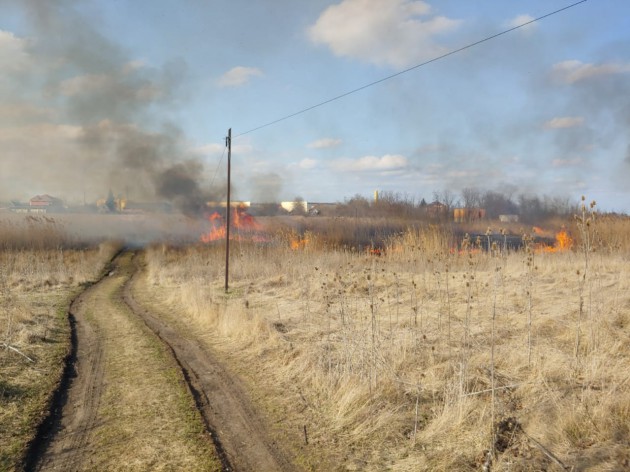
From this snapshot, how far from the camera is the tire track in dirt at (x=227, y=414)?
4.33 m

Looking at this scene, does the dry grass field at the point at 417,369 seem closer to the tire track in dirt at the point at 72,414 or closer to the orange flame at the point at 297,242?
the tire track in dirt at the point at 72,414

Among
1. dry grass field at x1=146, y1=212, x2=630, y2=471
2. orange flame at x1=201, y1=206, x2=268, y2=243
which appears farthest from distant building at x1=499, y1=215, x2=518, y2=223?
dry grass field at x1=146, y1=212, x2=630, y2=471

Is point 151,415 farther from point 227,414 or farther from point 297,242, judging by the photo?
point 297,242

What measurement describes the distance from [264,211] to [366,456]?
43440 millimetres

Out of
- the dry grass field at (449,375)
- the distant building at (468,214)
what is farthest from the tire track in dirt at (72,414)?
the distant building at (468,214)

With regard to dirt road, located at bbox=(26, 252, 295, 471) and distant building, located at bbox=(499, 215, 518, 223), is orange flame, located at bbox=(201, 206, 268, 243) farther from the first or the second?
dirt road, located at bbox=(26, 252, 295, 471)

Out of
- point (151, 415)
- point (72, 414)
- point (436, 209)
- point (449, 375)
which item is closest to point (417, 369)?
point (449, 375)

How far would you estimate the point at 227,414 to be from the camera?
17.8 ft

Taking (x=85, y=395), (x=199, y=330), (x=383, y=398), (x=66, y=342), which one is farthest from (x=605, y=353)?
(x=66, y=342)

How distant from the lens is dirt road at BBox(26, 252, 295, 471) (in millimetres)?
4312

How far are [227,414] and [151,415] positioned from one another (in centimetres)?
85

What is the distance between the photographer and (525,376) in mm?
5527

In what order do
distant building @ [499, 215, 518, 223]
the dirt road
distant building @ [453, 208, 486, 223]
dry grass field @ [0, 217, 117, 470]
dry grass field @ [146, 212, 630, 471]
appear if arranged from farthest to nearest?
distant building @ [453, 208, 486, 223], distant building @ [499, 215, 518, 223], dry grass field @ [0, 217, 117, 470], the dirt road, dry grass field @ [146, 212, 630, 471]

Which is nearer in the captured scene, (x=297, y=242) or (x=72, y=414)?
(x=72, y=414)
